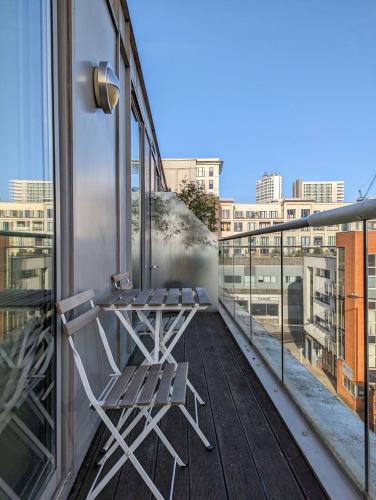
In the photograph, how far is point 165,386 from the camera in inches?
61.6

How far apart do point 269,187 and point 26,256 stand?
80222mm

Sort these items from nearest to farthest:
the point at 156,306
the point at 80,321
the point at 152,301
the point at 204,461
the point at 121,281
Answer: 1. the point at 80,321
2. the point at 204,461
3. the point at 156,306
4. the point at 152,301
5. the point at 121,281

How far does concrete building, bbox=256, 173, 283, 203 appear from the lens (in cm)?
7625

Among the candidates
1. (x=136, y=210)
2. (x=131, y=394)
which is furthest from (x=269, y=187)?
(x=131, y=394)

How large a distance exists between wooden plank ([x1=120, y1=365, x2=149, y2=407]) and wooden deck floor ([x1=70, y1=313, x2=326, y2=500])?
0.42 metres

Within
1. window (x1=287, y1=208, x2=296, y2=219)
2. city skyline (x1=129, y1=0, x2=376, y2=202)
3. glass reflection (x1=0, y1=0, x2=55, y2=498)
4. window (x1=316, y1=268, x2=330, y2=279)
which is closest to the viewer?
glass reflection (x1=0, y1=0, x2=55, y2=498)

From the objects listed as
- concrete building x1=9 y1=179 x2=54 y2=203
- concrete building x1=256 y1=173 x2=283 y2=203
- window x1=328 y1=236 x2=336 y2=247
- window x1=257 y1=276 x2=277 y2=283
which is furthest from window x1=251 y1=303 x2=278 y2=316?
concrete building x1=256 y1=173 x2=283 y2=203

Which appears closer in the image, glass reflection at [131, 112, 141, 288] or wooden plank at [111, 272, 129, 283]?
wooden plank at [111, 272, 129, 283]

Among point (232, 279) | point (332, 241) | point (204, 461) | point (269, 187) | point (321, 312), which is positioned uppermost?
point (269, 187)

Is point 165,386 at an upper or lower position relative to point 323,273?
lower

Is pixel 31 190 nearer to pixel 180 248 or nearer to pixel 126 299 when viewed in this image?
pixel 126 299

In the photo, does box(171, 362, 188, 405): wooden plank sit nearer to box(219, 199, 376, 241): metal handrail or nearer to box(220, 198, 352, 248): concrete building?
box(219, 199, 376, 241): metal handrail

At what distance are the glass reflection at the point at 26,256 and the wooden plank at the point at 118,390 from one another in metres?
0.23

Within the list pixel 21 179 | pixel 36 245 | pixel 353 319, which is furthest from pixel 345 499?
pixel 21 179
